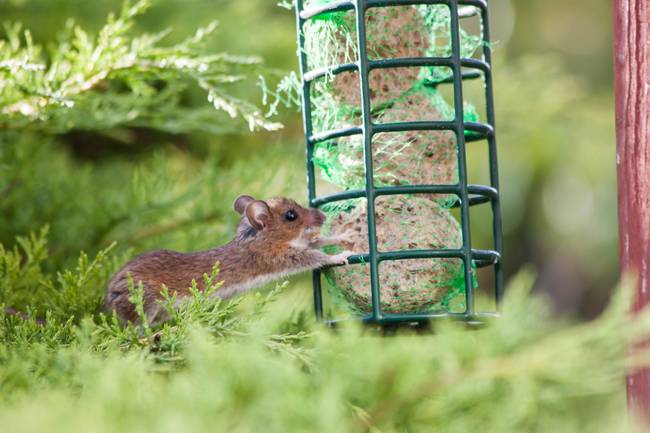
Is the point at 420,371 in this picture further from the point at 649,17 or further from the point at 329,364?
the point at 649,17

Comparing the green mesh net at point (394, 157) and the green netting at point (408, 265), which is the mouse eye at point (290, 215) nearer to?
the green mesh net at point (394, 157)

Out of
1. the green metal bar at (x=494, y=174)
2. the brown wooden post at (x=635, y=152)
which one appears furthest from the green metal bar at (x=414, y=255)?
the brown wooden post at (x=635, y=152)

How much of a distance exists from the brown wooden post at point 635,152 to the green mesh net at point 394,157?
0.74 m

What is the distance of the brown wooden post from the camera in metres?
3.19

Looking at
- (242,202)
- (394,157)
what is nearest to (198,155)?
(242,202)

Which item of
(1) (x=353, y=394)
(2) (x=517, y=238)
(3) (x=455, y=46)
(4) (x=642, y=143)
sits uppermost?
(3) (x=455, y=46)

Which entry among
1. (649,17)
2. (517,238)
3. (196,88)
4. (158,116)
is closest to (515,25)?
(517,238)

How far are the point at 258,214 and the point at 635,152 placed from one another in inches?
65.0

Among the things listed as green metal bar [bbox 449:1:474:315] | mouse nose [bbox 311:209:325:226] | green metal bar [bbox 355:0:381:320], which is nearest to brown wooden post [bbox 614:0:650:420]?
green metal bar [bbox 449:1:474:315]

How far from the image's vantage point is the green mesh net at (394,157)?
3787mm

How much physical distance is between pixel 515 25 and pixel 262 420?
12.9 m

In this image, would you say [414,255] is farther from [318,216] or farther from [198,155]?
[198,155]

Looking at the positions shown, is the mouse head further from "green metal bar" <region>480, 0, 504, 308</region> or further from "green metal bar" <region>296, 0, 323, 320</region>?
"green metal bar" <region>480, 0, 504, 308</region>

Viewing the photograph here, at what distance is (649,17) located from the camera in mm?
3227
